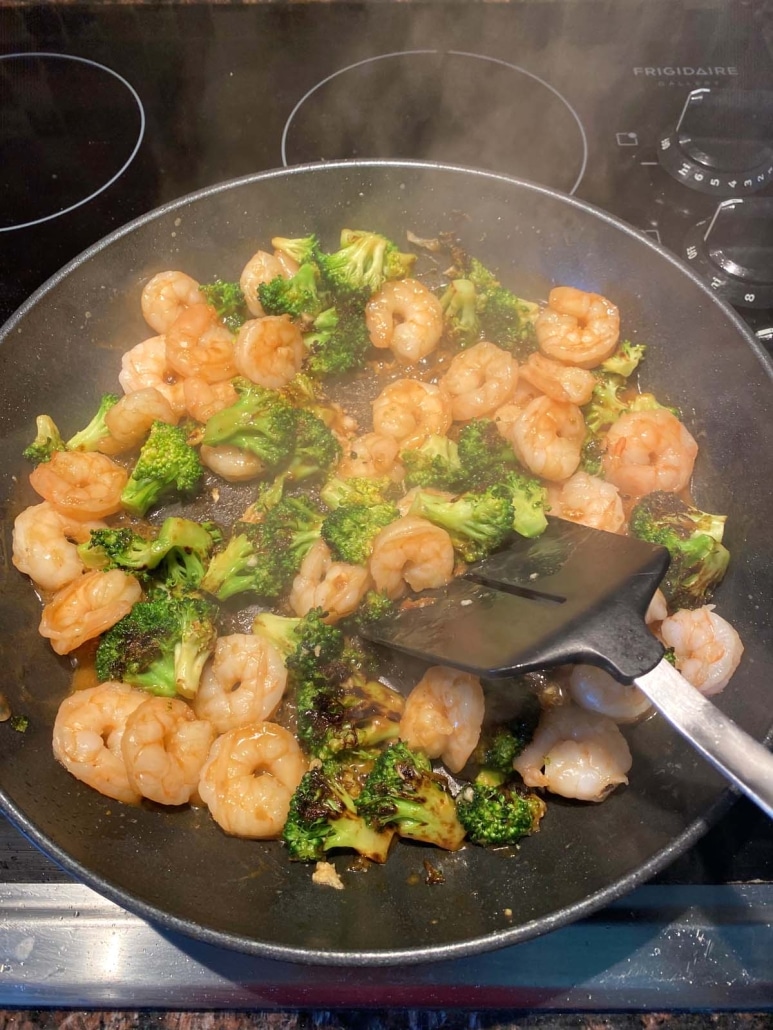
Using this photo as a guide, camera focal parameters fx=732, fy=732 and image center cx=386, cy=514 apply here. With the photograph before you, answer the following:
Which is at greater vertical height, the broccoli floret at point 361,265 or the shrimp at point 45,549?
the broccoli floret at point 361,265

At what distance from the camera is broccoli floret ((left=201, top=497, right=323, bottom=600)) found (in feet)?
8.96

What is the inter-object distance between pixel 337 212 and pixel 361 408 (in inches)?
39.4

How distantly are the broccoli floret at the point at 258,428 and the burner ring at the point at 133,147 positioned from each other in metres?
1.49

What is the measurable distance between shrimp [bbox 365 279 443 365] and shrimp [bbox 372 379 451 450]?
Result: 0.83 feet

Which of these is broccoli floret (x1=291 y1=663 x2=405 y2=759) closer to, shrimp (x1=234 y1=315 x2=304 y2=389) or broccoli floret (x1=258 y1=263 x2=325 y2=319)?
shrimp (x1=234 y1=315 x2=304 y2=389)

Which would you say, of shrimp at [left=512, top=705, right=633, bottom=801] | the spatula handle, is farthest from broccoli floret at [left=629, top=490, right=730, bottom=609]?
the spatula handle

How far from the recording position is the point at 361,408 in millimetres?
3266

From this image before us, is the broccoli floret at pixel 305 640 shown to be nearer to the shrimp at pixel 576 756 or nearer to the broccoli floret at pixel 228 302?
the shrimp at pixel 576 756

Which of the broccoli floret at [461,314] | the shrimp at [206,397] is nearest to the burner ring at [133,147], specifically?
the shrimp at [206,397]

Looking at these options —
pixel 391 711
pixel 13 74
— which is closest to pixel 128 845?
pixel 391 711

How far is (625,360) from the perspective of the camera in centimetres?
316

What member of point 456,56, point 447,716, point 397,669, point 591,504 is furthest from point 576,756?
→ point 456,56

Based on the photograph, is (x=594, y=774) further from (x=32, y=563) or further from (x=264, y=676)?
(x=32, y=563)

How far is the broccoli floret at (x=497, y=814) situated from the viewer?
2.27m
